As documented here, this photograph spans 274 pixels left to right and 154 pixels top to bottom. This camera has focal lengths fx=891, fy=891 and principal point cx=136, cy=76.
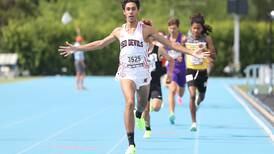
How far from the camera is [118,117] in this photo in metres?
19.4

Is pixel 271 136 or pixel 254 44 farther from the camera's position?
pixel 254 44

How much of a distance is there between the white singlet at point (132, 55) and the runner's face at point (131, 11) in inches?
7.7

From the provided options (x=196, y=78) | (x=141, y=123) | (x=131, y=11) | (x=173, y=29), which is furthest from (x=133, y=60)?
(x=173, y=29)

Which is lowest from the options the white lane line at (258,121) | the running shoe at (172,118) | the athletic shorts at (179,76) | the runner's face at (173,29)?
the white lane line at (258,121)

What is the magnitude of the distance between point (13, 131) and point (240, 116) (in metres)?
5.86

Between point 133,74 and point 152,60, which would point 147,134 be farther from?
point 133,74

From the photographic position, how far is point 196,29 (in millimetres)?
15820

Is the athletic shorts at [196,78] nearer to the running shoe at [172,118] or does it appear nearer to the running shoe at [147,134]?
the running shoe at [172,118]

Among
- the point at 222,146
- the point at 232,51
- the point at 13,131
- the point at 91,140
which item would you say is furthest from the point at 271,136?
the point at 232,51

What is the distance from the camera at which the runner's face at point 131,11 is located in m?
11.9

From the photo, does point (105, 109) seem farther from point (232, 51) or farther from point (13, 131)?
point (232, 51)

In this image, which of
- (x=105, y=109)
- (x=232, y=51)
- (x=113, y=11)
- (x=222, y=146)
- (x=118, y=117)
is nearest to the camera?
(x=222, y=146)

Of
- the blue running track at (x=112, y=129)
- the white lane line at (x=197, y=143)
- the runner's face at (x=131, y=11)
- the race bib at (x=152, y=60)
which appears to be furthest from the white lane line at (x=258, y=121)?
the runner's face at (x=131, y=11)

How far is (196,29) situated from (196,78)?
36.7 inches
